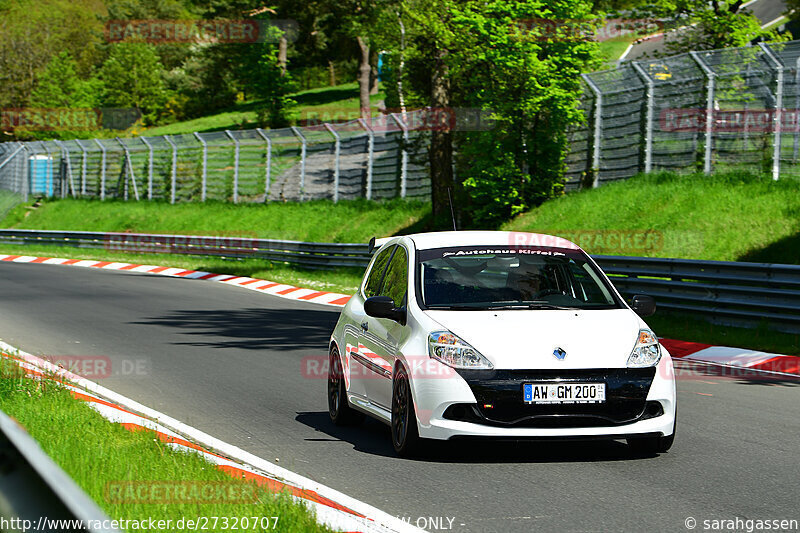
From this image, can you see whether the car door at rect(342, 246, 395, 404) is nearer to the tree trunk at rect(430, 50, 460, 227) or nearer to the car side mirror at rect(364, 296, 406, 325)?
the car side mirror at rect(364, 296, 406, 325)

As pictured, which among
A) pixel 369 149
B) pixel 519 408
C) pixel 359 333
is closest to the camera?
pixel 519 408

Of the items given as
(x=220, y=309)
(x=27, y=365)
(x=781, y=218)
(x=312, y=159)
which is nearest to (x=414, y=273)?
(x=27, y=365)

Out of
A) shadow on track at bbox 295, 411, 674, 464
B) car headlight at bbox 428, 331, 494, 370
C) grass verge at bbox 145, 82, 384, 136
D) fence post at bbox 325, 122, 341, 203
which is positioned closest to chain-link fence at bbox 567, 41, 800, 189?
fence post at bbox 325, 122, 341, 203

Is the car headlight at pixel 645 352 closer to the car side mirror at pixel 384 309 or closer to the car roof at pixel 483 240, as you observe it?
the car roof at pixel 483 240

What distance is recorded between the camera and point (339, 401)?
29.9 feet

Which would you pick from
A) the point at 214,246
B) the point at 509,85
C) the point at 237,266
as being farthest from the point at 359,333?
the point at 214,246

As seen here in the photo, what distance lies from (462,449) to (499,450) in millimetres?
268

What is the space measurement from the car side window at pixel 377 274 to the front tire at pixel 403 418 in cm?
157

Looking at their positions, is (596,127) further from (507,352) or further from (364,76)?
(364,76)

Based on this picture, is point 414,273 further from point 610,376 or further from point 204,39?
point 204,39

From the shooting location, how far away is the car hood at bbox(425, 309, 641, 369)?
282 inches

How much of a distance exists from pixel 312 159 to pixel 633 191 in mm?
17578

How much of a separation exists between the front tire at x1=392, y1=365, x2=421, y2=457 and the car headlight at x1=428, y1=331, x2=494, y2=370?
0.97ft

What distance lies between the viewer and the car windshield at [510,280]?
8.10 meters
